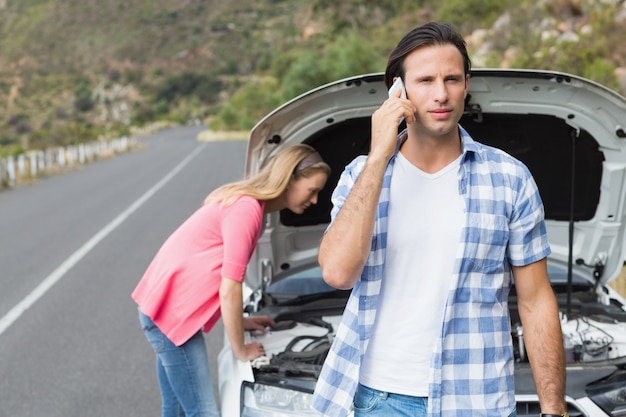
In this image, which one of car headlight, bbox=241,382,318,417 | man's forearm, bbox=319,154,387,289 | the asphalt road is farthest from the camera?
the asphalt road

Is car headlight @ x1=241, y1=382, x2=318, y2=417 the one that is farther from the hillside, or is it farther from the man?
the hillside

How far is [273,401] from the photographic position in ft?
10.7

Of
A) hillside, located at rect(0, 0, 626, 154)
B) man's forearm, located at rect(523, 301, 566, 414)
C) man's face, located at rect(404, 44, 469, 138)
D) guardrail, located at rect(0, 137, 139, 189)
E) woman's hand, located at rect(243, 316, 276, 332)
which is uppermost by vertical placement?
hillside, located at rect(0, 0, 626, 154)

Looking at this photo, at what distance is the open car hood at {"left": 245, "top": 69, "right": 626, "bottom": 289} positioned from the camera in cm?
357

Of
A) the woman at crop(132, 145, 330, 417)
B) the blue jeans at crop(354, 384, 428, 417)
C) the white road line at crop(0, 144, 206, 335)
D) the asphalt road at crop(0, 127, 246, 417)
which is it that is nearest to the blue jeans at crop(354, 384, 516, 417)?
the blue jeans at crop(354, 384, 428, 417)

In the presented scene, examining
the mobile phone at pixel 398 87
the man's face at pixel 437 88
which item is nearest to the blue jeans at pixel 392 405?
the man's face at pixel 437 88

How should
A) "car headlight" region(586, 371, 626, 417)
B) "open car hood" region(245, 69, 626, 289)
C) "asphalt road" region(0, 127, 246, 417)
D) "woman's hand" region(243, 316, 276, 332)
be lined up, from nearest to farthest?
"car headlight" region(586, 371, 626, 417)
"open car hood" region(245, 69, 626, 289)
"woman's hand" region(243, 316, 276, 332)
"asphalt road" region(0, 127, 246, 417)

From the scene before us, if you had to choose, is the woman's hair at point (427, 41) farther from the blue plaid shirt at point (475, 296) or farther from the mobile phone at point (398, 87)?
the blue plaid shirt at point (475, 296)

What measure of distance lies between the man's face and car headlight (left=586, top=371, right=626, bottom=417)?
1.44 metres

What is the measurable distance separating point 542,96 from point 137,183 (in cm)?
1756

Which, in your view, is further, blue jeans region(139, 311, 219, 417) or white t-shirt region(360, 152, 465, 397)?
blue jeans region(139, 311, 219, 417)

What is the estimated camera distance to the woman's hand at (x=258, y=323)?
12.9 feet

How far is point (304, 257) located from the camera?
179 inches

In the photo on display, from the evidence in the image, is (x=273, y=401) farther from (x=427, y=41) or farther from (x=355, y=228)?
(x=427, y=41)
